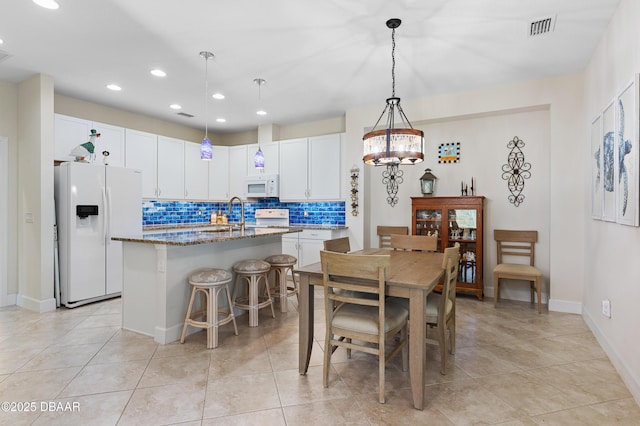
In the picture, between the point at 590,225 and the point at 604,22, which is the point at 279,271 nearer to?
the point at 590,225

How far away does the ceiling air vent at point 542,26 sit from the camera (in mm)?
2670

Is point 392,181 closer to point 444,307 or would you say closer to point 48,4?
point 444,307

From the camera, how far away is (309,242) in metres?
5.17

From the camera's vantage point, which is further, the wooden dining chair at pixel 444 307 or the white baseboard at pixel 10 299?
the white baseboard at pixel 10 299

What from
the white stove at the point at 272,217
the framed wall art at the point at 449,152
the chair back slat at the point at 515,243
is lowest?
the chair back slat at the point at 515,243

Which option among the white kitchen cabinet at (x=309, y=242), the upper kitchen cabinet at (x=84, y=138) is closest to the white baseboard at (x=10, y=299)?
the upper kitchen cabinet at (x=84, y=138)

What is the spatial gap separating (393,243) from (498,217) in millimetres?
1812

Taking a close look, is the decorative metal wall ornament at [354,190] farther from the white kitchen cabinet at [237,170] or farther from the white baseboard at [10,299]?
the white baseboard at [10,299]

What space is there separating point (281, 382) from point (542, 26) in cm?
342

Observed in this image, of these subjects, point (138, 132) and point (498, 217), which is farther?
point (138, 132)

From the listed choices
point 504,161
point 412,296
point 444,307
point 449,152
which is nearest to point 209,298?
point 412,296

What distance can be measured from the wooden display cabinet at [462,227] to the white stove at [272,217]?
2291 millimetres

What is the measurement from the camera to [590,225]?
3389mm

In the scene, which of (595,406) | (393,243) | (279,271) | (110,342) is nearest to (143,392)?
(110,342)
